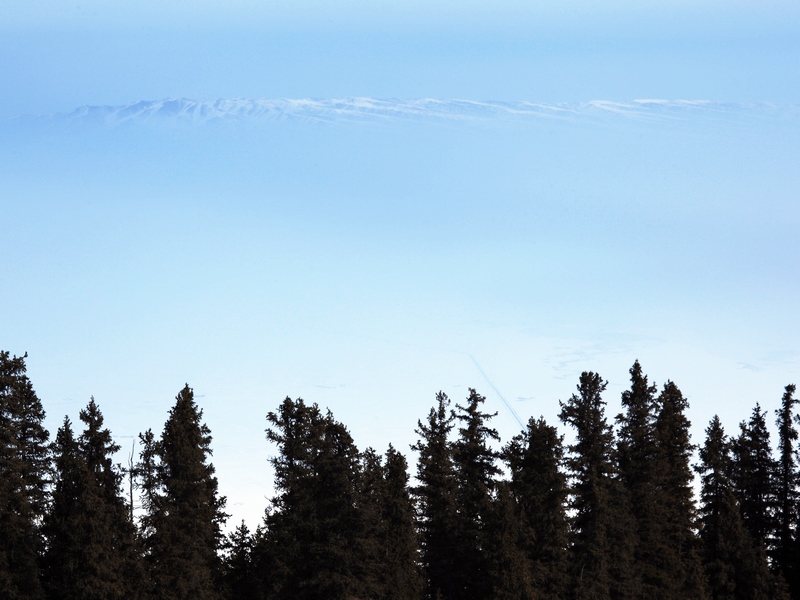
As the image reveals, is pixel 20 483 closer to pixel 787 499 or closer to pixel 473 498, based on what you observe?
pixel 473 498

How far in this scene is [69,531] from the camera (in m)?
77.0

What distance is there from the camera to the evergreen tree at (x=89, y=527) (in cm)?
7631

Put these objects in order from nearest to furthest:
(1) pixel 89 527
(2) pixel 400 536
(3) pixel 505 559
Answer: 1. (1) pixel 89 527
2. (3) pixel 505 559
3. (2) pixel 400 536

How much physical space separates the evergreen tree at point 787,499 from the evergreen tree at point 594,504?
773 inches

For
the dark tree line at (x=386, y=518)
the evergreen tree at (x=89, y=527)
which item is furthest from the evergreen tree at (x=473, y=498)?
the evergreen tree at (x=89, y=527)

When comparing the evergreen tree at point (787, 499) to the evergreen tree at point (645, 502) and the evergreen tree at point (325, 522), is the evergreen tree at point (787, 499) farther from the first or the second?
the evergreen tree at point (325, 522)

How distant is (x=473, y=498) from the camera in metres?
86.4

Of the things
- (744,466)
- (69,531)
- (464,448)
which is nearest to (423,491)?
(464,448)

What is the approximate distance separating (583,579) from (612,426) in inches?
330

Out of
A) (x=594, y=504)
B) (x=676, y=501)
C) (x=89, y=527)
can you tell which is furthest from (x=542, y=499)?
(x=89, y=527)

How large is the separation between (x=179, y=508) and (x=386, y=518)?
11341 mm

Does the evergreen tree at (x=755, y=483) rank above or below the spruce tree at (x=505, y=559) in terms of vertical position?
above

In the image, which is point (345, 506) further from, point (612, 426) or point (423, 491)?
point (612, 426)

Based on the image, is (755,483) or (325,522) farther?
(755,483)
